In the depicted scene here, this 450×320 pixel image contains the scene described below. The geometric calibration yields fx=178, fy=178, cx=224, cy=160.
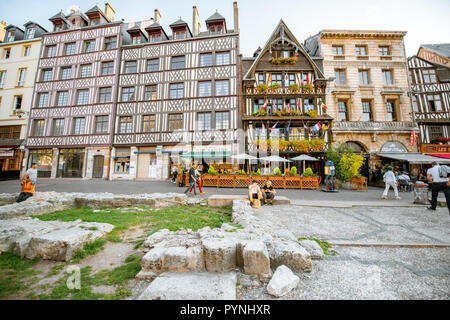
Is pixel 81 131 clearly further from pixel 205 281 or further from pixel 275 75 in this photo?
pixel 205 281

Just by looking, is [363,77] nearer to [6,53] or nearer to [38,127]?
[38,127]

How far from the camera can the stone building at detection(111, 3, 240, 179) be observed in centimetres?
1689

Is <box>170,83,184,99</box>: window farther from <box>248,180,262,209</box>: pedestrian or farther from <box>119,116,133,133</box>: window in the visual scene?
<box>248,180,262,209</box>: pedestrian

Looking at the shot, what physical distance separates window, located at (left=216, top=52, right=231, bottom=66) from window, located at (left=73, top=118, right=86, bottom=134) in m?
14.9

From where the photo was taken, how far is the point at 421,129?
17203 millimetres

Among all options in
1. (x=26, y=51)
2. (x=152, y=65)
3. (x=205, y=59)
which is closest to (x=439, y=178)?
(x=205, y=59)

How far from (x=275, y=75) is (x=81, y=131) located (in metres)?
20.5

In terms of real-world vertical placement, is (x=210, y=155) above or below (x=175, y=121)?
below

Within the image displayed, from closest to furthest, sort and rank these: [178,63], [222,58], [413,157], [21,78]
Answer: [413,157] < [222,58] < [178,63] < [21,78]

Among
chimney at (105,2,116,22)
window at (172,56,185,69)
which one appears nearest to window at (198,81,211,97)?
window at (172,56,185,69)

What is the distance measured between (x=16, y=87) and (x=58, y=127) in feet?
25.3

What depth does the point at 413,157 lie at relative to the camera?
1514cm

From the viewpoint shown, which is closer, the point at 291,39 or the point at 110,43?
the point at 291,39
